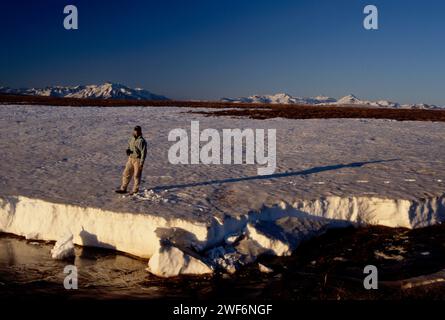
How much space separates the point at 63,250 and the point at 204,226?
2.92 meters

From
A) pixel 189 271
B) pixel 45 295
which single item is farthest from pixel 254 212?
pixel 45 295

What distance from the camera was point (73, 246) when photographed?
857 cm

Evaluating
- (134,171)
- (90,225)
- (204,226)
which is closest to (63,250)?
(90,225)

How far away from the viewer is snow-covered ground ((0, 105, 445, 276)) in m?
8.67

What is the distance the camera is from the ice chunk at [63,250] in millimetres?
8441

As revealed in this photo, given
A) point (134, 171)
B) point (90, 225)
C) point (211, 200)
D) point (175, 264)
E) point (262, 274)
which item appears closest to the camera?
point (262, 274)

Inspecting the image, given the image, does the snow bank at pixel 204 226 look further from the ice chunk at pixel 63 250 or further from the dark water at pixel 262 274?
the dark water at pixel 262 274

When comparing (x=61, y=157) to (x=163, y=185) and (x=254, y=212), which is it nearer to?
(x=163, y=185)

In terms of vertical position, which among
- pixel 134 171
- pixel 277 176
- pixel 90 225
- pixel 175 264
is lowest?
pixel 175 264

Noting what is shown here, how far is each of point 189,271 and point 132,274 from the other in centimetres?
108

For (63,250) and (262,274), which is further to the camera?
(63,250)

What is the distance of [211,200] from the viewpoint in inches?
399

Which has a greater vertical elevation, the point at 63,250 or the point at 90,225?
the point at 90,225

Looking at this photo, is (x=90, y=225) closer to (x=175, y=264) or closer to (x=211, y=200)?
(x=175, y=264)
